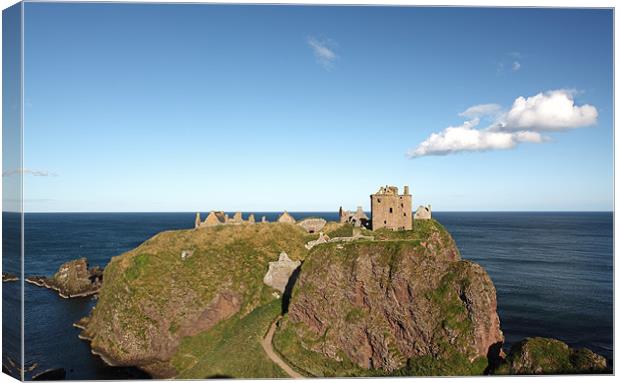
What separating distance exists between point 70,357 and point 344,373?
2900 centimetres

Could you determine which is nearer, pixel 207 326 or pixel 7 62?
pixel 7 62

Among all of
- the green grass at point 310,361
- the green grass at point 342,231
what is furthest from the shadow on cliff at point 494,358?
the green grass at point 342,231

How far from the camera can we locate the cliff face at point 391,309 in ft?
98.3

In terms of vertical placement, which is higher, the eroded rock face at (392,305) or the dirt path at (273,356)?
the eroded rock face at (392,305)

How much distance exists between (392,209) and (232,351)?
2240cm

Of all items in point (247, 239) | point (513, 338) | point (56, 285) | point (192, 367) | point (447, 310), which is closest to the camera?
point (447, 310)

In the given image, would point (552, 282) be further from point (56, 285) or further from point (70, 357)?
point (56, 285)

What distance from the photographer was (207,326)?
136 feet

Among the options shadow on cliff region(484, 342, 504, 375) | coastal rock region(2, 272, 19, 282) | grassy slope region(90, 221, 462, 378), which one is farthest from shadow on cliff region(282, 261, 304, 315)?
coastal rock region(2, 272, 19, 282)

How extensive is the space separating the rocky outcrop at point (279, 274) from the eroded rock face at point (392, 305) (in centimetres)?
645

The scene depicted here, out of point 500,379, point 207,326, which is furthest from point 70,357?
point 500,379

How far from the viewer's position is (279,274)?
1692 inches

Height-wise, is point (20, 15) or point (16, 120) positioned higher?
point (20, 15)

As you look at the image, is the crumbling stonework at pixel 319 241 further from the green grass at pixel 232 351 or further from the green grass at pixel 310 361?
the green grass at pixel 310 361
